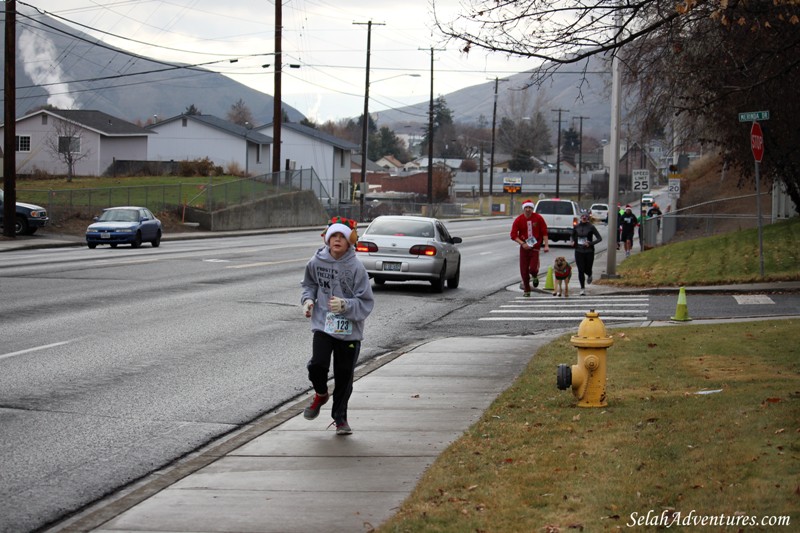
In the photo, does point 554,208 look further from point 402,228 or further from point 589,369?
point 589,369

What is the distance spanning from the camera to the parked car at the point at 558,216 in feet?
148

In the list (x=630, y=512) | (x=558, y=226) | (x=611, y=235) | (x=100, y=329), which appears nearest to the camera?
(x=630, y=512)

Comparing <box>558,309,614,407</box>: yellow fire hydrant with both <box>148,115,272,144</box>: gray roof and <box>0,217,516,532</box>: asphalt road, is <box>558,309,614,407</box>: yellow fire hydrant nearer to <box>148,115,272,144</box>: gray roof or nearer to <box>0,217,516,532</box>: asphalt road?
<box>0,217,516,532</box>: asphalt road

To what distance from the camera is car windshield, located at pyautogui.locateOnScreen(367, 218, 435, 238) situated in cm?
2369

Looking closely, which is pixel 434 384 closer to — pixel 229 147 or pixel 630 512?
pixel 630 512

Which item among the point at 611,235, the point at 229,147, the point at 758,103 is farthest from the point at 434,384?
the point at 229,147

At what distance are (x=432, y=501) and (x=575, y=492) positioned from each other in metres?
0.89

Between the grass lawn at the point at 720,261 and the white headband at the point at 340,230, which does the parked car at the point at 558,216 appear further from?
the white headband at the point at 340,230

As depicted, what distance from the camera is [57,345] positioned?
1371 cm

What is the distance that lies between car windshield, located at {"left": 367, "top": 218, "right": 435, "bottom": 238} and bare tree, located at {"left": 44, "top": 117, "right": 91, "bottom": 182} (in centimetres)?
5498

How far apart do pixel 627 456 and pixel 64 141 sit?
7147 cm

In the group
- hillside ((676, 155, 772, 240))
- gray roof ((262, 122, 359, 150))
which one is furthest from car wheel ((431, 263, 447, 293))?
gray roof ((262, 122, 359, 150))

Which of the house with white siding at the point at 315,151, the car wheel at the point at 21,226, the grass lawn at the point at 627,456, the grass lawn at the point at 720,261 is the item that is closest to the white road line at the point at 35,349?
the grass lawn at the point at 627,456

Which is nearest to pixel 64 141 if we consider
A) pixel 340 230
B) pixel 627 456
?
pixel 340 230
